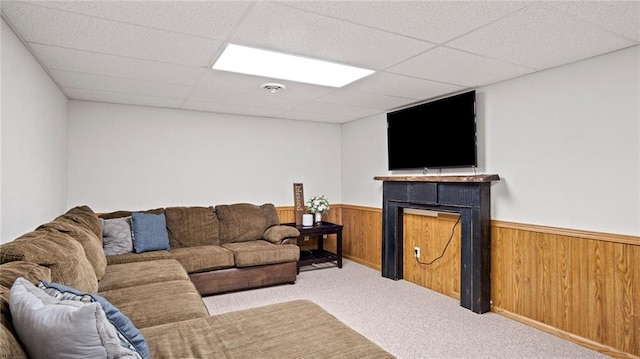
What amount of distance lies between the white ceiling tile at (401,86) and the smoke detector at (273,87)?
0.68 meters

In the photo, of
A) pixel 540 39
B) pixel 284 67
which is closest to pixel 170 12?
pixel 284 67

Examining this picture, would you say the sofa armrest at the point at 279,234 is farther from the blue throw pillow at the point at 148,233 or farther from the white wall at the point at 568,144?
the white wall at the point at 568,144

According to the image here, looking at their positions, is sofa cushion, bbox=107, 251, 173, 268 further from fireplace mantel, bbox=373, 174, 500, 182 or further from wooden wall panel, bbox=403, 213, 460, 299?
wooden wall panel, bbox=403, 213, 460, 299

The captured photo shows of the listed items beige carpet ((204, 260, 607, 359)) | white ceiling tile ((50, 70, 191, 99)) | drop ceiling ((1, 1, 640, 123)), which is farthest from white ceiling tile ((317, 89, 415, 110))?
beige carpet ((204, 260, 607, 359))

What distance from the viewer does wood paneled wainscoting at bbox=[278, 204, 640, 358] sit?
101 inches

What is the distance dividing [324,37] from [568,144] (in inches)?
85.7

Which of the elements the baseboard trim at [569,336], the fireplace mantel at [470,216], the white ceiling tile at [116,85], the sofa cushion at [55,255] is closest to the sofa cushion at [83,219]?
the sofa cushion at [55,255]

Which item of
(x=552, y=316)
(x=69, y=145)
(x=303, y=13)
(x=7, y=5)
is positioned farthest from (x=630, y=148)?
(x=69, y=145)

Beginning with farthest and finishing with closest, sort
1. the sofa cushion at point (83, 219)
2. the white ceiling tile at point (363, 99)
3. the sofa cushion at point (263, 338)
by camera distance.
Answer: the white ceiling tile at point (363, 99), the sofa cushion at point (83, 219), the sofa cushion at point (263, 338)

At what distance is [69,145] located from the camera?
415cm

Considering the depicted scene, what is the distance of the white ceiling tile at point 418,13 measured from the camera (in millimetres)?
1873

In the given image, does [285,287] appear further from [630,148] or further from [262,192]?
[630,148]

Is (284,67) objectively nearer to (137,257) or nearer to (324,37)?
(324,37)

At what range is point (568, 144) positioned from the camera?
9.50 ft
